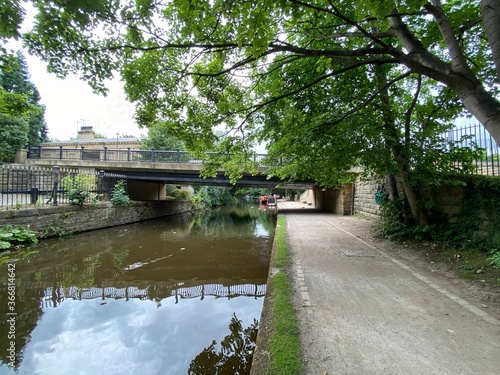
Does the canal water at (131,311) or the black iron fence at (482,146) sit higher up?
the black iron fence at (482,146)

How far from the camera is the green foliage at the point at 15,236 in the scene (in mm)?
8164

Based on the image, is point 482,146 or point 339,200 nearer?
point 482,146

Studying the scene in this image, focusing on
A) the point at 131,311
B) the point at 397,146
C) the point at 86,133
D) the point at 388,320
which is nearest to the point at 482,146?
the point at 397,146

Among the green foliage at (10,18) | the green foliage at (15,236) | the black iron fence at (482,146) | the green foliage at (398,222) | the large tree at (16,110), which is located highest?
the large tree at (16,110)

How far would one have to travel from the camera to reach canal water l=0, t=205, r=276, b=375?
3.30 metres

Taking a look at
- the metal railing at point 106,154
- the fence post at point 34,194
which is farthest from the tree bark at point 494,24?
the metal railing at point 106,154

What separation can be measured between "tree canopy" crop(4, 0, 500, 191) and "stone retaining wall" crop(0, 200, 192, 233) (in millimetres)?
7064

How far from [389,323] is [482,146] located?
5.97m

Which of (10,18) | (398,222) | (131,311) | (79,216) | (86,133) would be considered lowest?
(131,311)

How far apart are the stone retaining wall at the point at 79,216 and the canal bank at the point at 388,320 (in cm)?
952

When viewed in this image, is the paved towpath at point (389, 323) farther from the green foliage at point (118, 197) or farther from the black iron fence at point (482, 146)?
the green foliage at point (118, 197)

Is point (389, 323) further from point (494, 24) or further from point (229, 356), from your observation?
point (494, 24)

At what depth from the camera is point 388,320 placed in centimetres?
315

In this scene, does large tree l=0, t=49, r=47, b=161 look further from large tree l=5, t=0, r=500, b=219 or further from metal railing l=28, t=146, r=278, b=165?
metal railing l=28, t=146, r=278, b=165
